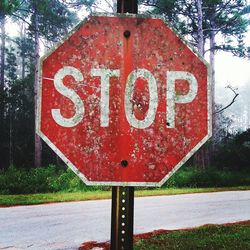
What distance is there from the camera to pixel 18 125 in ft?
87.4

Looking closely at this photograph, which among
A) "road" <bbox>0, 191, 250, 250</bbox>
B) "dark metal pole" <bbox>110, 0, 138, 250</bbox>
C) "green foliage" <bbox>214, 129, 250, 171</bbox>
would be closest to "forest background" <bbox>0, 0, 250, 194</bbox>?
"green foliage" <bbox>214, 129, 250, 171</bbox>

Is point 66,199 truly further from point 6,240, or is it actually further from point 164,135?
point 164,135

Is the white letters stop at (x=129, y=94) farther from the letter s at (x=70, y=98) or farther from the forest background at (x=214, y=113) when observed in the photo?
the forest background at (x=214, y=113)

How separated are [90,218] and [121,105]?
9.35 metres

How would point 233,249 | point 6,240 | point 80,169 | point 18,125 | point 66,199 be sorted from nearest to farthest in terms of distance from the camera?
1. point 80,169
2. point 233,249
3. point 6,240
4. point 66,199
5. point 18,125

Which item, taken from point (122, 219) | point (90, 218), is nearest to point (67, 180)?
point (90, 218)

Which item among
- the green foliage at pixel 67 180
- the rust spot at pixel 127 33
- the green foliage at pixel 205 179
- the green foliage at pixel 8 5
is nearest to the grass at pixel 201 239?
the rust spot at pixel 127 33

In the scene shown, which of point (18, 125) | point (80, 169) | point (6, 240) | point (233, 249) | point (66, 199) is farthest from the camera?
point (18, 125)

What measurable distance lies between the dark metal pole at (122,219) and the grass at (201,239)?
6.34 m

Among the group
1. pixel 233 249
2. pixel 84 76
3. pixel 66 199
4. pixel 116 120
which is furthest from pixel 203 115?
pixel 66 199

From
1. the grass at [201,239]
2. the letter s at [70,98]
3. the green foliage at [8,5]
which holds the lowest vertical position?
the grass at [201,239]

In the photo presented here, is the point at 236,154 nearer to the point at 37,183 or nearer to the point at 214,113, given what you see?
the point at 214,113

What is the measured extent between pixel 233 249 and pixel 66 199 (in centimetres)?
758

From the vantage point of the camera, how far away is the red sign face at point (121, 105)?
1.37 m
